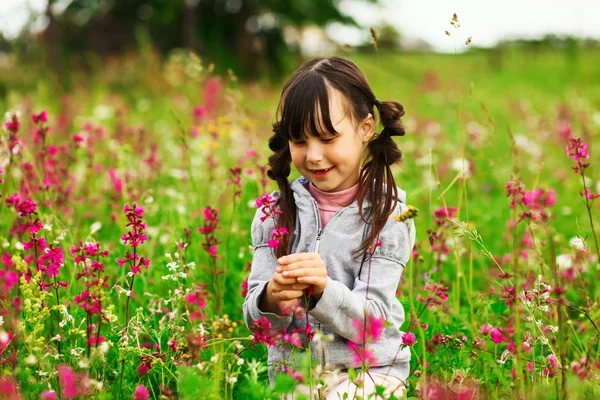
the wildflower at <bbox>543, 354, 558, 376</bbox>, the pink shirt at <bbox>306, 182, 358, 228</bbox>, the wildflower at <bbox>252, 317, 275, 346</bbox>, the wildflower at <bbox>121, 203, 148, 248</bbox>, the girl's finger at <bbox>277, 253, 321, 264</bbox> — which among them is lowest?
the wildflower at <bbox>543, 354, 558, 376</bbox>

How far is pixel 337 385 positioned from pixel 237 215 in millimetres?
1494

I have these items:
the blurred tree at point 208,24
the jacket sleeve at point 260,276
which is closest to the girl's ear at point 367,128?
the jacket sleeve at point 260,276

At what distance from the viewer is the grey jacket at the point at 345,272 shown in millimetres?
2100

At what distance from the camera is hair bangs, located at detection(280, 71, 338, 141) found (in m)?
2.12

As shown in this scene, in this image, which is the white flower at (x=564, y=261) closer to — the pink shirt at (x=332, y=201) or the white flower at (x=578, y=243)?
the white flower at (x=578, y=243)

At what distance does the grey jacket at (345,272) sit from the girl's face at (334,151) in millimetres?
97

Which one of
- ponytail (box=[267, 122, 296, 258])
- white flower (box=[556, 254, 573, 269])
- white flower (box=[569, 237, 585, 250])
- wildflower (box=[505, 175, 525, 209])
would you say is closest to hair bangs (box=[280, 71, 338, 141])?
ponytail (box=[267, 122, 296, 258])

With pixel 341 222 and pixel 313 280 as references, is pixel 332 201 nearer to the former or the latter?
pixel 341 222

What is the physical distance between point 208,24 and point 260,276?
14549 mm

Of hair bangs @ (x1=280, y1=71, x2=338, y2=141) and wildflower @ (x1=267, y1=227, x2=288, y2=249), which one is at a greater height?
hair bangs @ (x1=280, y1=71, x2=338, y2=141)

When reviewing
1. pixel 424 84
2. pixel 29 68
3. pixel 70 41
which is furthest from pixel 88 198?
pixel 70 41

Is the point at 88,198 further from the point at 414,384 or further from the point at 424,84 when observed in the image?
the point at 424,84

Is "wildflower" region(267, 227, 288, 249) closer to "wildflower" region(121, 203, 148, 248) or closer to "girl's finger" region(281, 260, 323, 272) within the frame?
"girl's finger" region(281, 260, 323, 272)

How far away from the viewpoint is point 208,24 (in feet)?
52.1
